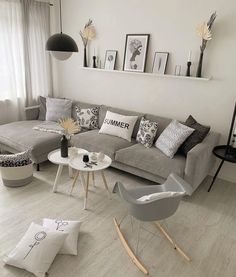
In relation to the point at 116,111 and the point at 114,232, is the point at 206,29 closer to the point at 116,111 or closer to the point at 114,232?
the point at 116,111

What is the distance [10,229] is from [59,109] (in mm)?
2361

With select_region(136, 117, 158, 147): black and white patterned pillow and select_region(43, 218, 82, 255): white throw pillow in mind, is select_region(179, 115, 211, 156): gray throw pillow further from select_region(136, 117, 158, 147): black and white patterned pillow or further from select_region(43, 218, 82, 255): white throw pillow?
select_region(43, 218, 82, 255): white throw pillow

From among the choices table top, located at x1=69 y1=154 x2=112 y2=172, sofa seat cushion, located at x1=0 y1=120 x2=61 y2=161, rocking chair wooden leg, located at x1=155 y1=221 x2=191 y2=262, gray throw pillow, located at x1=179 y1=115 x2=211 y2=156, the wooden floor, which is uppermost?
gray throw pillow, located at x1=179 y1=115 x2=211 y2=156

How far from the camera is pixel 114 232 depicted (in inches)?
94.4

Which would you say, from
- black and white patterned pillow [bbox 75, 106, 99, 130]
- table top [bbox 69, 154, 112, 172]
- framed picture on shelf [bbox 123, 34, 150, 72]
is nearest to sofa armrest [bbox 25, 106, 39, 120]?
black and white patterned pillow [bbox 75, 106, 99, 130]

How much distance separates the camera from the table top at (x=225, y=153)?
2.97 metres

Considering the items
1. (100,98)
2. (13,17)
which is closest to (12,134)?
(100,98)

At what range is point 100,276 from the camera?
6.33 feet

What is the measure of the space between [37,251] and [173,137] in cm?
197

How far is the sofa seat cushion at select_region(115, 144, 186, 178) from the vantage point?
2.92 metres

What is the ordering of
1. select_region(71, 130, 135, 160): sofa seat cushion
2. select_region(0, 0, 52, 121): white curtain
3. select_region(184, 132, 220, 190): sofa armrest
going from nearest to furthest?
select_region(184, 132, 220, 190): sofa armrest → select_region(71, 130, 135, 160): sofa seat cushion → select_region(0, 0, 52, 121): white curtain

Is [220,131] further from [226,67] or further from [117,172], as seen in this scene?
[117,172]

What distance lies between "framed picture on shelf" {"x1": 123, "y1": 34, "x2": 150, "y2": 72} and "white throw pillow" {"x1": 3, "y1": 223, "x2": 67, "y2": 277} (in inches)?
106

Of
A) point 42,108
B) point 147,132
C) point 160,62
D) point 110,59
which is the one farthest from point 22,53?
point 147,132
